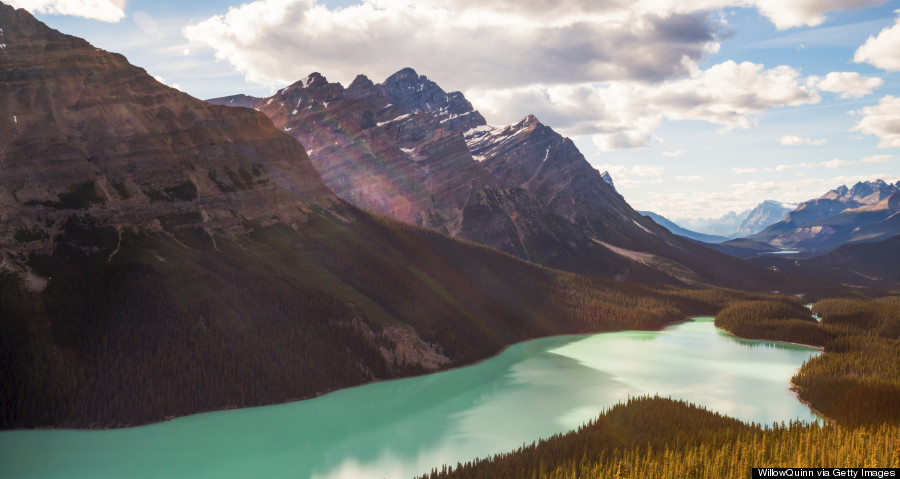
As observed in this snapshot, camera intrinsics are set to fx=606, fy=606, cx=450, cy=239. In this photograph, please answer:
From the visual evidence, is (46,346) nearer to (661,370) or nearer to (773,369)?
(661,370)

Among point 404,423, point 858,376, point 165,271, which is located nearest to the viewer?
point 404,423

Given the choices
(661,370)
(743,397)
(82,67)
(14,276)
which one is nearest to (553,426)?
A: (743,397)

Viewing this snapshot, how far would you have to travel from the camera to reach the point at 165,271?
124 meters

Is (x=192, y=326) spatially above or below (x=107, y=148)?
below

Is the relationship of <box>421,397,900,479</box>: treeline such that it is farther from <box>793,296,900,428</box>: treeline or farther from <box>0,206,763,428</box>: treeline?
<box>0,206,763,428</box>: treeline

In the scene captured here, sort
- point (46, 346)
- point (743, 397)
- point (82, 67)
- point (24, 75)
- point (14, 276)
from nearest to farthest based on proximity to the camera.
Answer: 1. point (46, 346)
2. point (14, 276)
3. point (743, 397)
4. point (24, 75)
5. point (82, 67)

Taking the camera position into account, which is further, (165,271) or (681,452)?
(165,271)

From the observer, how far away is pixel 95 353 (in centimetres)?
10231

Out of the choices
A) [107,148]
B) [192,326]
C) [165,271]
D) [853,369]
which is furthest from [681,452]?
[107,148]

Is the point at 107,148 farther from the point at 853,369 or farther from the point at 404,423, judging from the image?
the point at 853,369

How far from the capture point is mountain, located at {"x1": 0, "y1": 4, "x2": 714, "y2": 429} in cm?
10219

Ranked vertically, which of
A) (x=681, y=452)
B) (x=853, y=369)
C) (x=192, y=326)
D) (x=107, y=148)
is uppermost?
(x=107, y=148)

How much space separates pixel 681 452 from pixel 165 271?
101 metres

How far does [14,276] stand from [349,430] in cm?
6731
